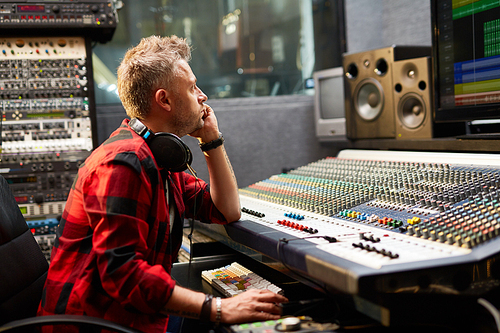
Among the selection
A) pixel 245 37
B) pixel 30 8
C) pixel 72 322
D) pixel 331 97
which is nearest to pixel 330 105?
pixel 331 97

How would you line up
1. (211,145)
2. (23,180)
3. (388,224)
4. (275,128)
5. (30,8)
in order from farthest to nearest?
(275,128) < (23,180) < (30,8) < (211,145) < (388,224)

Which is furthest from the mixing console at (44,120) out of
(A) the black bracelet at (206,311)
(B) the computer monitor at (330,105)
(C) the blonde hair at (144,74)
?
(A) the black bracelet at (206,311)

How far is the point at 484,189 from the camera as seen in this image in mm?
1030

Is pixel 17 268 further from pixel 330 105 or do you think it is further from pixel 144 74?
pixel 330 105

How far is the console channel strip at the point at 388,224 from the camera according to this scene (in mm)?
705

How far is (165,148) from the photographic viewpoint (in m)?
1.00

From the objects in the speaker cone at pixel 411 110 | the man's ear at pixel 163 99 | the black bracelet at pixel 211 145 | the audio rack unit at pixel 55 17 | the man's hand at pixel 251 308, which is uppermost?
the audio rack unit at pixel 55 17

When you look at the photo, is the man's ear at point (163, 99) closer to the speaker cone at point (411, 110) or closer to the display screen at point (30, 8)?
the speaker cone at point (411, 110)

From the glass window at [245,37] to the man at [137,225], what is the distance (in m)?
1.64

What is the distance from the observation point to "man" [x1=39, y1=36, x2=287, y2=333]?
844mm

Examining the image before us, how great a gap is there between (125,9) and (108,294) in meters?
2.16

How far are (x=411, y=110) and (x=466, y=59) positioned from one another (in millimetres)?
459

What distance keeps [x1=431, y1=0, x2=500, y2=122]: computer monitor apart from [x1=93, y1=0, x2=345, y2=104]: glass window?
1.34 m

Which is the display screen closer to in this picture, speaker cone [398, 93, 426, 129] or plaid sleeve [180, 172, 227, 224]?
plaid sleeve [180, 172, 227, 224]
